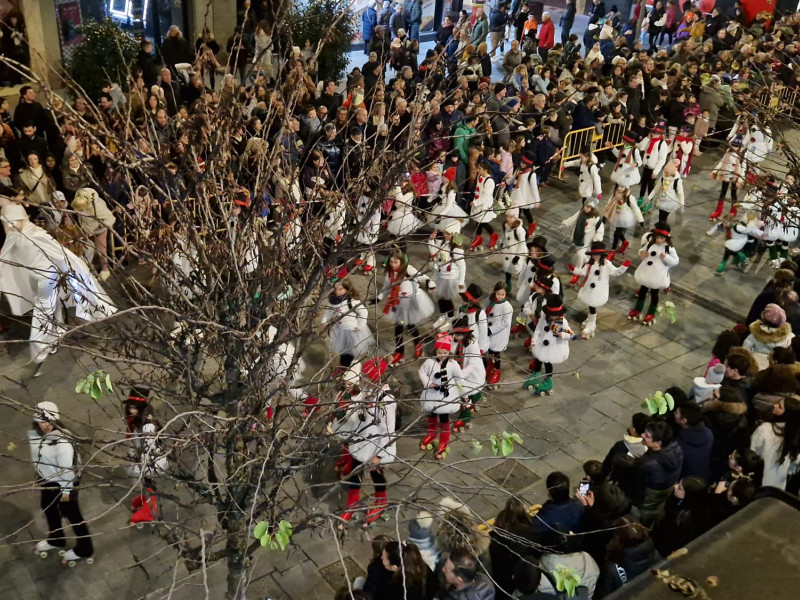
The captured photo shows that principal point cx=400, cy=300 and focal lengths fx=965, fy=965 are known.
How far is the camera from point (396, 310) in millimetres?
11523

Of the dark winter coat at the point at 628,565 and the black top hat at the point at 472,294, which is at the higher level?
the black top hat at the point at 472,294

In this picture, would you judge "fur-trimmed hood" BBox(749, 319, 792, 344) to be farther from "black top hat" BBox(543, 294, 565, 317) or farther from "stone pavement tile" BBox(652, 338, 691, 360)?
"black top hat" BBox(543, 294, 565, 317)

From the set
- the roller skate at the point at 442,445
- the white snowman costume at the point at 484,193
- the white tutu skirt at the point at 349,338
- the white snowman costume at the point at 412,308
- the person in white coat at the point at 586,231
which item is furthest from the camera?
the white snowman costume at the point at 484,193

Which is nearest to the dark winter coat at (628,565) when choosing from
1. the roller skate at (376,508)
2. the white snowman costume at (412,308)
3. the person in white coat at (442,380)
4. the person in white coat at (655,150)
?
the roller skate at (376,508)

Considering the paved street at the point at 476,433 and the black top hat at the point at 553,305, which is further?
the black top hat at the point at 553,305

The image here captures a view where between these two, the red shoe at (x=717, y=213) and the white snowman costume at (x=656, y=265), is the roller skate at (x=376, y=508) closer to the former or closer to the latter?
the white snowman costume at (x=656, y=265)

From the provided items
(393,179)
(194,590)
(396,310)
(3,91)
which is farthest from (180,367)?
(3,91)

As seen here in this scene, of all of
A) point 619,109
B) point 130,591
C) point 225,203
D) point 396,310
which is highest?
point 225,203

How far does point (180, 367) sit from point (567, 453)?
594 centimetres

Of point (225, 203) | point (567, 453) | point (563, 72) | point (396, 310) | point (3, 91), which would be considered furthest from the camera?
point (563, 72)

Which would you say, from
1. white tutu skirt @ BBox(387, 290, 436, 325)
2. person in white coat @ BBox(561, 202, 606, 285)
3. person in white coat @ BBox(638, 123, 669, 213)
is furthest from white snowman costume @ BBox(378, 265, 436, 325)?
person in white coat @ BBox(638, 123, 669, 213)

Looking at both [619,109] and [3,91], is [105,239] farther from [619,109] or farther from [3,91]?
[619,109]

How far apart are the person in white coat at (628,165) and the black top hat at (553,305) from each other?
5.33 m

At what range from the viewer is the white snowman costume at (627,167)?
1548 cm
